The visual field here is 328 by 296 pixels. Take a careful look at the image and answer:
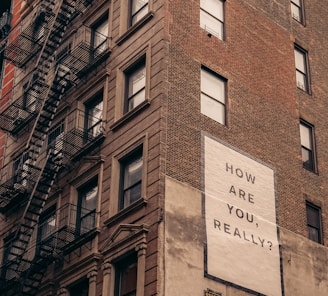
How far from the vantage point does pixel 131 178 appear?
2995 centimetres

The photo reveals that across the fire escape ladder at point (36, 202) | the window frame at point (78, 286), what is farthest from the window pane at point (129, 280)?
the fire escape ladder at point (36, 202)

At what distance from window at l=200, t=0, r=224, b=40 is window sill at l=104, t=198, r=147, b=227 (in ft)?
28.7

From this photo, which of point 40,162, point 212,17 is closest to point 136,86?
point 212,17

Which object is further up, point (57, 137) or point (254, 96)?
point (254, 96)

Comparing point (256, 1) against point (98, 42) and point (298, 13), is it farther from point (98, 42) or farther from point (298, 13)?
point (98, 42)

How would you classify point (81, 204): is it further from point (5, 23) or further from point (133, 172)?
point (5, 23)

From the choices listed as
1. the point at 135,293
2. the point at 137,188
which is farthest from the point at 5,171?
the point at 135,293

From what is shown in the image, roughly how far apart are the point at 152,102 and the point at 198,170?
307 cm

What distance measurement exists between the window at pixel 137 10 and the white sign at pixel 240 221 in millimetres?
6618

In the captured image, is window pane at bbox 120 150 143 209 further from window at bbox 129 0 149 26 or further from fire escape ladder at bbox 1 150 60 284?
window at bbox 129 0 149 26

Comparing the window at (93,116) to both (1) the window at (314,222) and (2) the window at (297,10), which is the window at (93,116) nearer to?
(1) the window at (314,222)

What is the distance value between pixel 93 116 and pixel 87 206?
419 cm

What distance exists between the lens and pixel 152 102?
29797 mm

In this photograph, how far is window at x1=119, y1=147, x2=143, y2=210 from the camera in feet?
96.5
